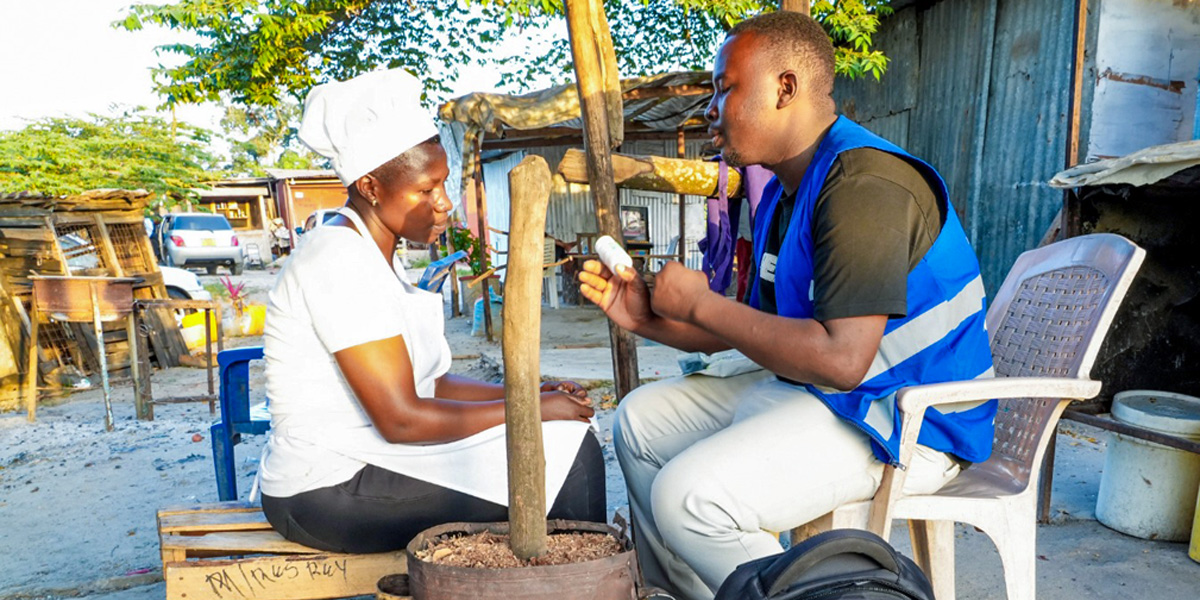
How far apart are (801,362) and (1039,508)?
2.53 metres

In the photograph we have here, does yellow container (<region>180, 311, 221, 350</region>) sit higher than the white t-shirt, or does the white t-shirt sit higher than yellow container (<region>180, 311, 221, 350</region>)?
the white t-shirt

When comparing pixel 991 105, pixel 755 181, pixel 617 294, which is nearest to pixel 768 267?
pixel 617 294

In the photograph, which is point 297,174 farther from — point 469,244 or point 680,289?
point 680,289

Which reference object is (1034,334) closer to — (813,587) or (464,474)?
(813,587)

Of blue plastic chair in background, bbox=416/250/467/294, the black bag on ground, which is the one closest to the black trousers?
the black bag on ground

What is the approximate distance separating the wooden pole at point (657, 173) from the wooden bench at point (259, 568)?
6.40 ft

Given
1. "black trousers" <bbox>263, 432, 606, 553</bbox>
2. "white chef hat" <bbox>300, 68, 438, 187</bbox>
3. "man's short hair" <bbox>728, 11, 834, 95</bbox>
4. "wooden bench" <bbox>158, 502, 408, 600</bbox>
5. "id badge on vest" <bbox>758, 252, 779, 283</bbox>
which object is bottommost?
"wooden bench" <bbox>158, 502, 408, 600</bbox>

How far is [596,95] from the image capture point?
329cm

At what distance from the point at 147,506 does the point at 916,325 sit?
396 centimetres

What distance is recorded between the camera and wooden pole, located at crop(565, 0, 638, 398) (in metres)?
3.25

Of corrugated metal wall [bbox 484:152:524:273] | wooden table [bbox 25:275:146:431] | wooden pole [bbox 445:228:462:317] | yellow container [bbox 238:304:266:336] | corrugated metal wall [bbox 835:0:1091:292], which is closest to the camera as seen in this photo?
corrugated metal wall [bbox 835:0:1091:292]

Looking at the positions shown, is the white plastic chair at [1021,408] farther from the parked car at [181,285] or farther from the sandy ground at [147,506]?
the parked car at [181,285]

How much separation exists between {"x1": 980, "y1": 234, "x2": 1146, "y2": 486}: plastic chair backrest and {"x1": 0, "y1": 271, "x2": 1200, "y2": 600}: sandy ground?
3.17ft

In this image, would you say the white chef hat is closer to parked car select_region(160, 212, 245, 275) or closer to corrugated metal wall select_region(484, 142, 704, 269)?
corrugated metal wall select_region(484, 142, 704, 269)
